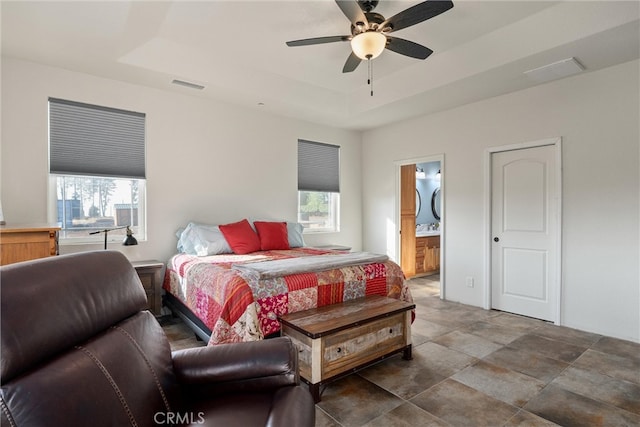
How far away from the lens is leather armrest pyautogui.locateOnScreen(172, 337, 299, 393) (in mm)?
1411

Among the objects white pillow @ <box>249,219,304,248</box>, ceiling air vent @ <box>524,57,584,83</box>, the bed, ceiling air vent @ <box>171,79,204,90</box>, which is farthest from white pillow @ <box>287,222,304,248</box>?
ceiling air vent @ <box>524,57,584,83</box>

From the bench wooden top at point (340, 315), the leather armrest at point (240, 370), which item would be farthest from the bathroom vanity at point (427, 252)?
the leather armrest at point (240, 370)

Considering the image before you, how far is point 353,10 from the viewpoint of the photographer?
235cm

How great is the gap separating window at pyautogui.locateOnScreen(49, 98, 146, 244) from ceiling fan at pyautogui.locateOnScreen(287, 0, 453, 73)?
7.77ft

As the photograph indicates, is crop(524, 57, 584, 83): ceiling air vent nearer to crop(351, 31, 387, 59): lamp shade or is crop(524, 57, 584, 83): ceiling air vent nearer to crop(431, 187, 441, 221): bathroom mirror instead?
crop(351, 31, 387, 59): lamp shade

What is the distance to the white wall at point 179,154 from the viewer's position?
3.24m

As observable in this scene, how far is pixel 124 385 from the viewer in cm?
116

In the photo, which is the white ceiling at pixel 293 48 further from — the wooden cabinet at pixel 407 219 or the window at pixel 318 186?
the wooden cabinet at pixel 407 219

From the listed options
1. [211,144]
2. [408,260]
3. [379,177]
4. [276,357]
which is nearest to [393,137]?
[379,177]

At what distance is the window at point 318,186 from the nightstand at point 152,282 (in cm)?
229

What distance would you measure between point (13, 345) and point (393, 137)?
205 inches

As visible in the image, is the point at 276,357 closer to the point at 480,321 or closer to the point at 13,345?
the point at 13,345

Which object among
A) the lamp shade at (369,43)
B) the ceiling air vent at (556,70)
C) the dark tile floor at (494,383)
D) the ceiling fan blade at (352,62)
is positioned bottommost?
the dark tile floor at (494,383)

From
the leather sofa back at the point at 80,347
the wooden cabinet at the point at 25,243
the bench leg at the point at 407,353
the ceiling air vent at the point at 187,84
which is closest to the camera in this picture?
the leather sofa back at the point at 80,347
